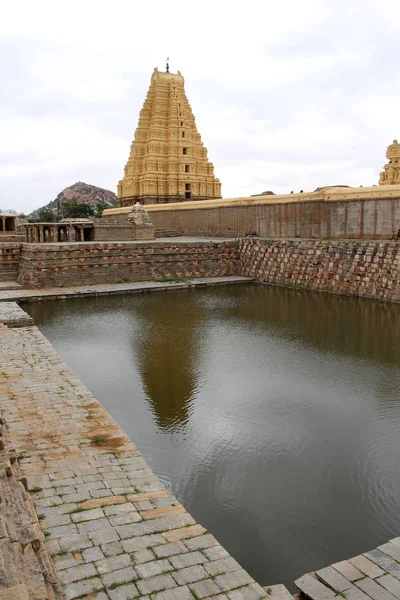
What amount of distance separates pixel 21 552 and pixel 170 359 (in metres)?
5.56

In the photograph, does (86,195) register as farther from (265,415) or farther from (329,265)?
(265,415)

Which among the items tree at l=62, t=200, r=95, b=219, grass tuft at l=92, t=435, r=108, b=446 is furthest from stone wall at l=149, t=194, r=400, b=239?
tree at l=62, t=200, r=95, b=219

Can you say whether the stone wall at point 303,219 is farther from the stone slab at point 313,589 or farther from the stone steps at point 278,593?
the stone steps at point 278,593

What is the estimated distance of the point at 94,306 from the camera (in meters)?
13.4

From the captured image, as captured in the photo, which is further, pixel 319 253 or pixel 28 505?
pixel 319 253

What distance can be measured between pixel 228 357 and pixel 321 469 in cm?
381

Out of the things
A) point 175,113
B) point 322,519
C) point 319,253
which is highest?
point 175,113

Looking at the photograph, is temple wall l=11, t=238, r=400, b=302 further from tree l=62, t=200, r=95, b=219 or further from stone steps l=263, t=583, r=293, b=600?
tree l=62, t=200, r=95, b=219

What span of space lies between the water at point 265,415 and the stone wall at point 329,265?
1754 mm

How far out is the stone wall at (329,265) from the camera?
13.3 meters

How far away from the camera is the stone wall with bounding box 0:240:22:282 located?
17344 millimetres

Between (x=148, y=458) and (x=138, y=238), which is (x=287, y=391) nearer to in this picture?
(x=148, y=458)

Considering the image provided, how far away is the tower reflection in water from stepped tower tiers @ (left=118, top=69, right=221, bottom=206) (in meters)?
17.2

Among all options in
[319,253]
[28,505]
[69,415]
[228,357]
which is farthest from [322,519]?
[319,253]
